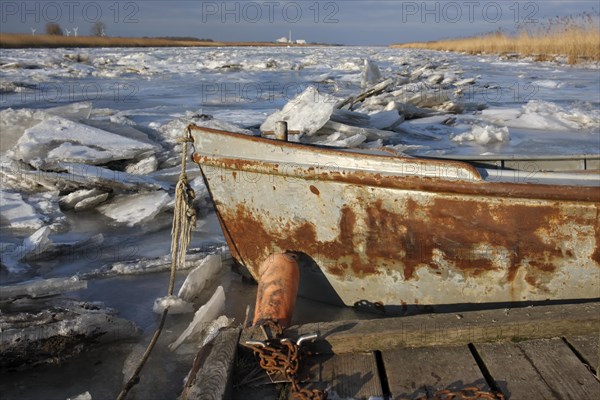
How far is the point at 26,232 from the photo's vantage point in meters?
4.37

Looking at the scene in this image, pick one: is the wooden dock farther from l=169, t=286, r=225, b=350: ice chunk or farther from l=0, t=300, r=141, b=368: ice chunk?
l=0, t=300, r=141, b=368: ice chunk

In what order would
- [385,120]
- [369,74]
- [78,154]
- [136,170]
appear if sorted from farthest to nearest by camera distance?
[369,74] → [385,120] → [136,170] → [78,154]

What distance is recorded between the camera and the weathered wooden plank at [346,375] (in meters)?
1.98

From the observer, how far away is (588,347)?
2.17 meters

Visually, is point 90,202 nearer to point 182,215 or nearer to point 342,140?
point 182,215

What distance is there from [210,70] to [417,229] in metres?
21.8

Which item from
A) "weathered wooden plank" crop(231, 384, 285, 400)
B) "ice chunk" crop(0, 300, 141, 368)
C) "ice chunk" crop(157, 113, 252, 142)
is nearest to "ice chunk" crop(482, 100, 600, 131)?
"ice chunk" crop(157, 113, 252, 142)

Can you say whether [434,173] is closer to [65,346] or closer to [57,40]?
[65,346]

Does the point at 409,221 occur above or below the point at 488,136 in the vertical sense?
below

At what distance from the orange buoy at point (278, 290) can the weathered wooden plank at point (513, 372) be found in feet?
2.73

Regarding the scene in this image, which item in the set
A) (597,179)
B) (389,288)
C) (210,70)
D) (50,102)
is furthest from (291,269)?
(210,70)

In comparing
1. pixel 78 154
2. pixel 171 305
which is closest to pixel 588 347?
pixel 171 305

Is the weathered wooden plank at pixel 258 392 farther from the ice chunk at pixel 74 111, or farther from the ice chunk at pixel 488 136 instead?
the ice chunk at pixel 74 111

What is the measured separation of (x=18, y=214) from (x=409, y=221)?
3.52 meters
